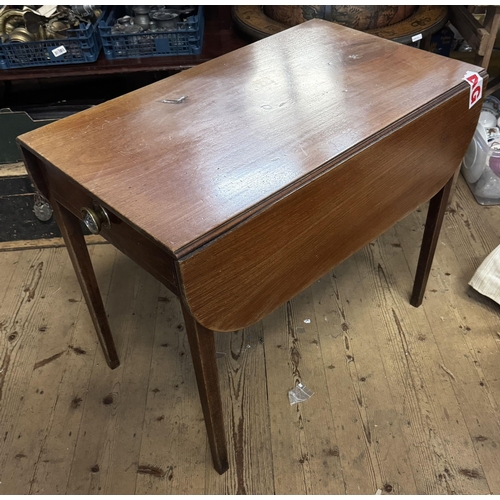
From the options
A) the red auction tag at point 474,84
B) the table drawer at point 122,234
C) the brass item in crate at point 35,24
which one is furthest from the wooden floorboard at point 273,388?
the brass item in crate at point 35,24

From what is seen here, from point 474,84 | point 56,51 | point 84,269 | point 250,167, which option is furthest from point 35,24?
point 474,84

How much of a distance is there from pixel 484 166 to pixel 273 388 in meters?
1.25

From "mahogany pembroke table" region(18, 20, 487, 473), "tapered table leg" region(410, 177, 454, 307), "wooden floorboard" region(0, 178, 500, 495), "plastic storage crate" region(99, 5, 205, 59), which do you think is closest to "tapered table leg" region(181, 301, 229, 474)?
"mahogany pembroke table" region(18, 20, 487, 473)

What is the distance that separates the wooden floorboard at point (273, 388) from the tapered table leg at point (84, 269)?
0.11m

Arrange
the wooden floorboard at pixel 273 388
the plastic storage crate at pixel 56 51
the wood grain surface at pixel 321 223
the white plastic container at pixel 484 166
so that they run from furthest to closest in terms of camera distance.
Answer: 1. the white plastic container at pixel 484 166
2. the plastic storage crate at pixel 56 51
3. the wooden floorboard at pixel 273 388
4. the wood grain surface at pixel 321 223

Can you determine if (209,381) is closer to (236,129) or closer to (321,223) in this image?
(321,223)

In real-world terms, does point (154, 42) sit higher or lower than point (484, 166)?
higher

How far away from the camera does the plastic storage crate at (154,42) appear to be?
191 centimetres

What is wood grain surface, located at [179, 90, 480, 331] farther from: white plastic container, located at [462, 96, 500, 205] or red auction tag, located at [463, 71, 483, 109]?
white plastic container, located at [462, 96, 500, 205]

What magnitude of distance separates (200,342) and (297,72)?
0.71 m

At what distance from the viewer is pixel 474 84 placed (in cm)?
121

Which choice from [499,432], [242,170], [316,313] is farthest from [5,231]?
[499,432]

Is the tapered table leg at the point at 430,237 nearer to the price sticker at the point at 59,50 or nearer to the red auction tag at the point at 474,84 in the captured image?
the red auction tag at the point at 474,84

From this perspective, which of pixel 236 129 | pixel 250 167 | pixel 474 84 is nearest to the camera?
pixel 250 167
